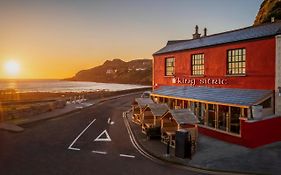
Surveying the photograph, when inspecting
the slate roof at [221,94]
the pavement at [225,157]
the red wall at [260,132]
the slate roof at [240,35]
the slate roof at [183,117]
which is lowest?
the pavement at [225,157]

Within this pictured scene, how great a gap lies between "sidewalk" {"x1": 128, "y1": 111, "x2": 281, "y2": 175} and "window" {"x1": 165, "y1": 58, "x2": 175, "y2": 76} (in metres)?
12.3

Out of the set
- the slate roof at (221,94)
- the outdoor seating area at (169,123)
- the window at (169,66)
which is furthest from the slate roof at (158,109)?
the window at (169,66)

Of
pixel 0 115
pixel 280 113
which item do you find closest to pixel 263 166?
pixel 280 113

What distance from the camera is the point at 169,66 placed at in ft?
102

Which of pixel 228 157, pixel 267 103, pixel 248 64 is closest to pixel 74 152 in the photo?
pixel 228 157

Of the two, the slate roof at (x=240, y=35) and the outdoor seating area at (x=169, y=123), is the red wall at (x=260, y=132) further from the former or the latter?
the slate roof at (x=240, y=35)

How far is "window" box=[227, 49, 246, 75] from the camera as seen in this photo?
21.5 m

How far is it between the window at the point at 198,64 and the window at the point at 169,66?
141 inches

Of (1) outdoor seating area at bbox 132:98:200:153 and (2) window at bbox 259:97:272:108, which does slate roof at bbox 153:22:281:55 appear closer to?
(2) window at bbox 259:97:272:108

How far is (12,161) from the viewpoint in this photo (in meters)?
15.8

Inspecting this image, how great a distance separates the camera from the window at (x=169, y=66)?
30658mm

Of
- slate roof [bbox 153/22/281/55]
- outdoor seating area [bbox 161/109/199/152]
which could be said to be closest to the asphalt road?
outdoor seating area [bbox 161/109/199/152]

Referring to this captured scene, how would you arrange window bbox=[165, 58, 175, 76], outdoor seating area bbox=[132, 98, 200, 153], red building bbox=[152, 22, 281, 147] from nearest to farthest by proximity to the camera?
outdoor seating area bbox=[132, 98, 200, 153], red building bbox=[152, 22, 281, 147], window bbox=[165, 58, 175, 76]

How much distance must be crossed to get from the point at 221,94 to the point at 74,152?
12.2 meters
